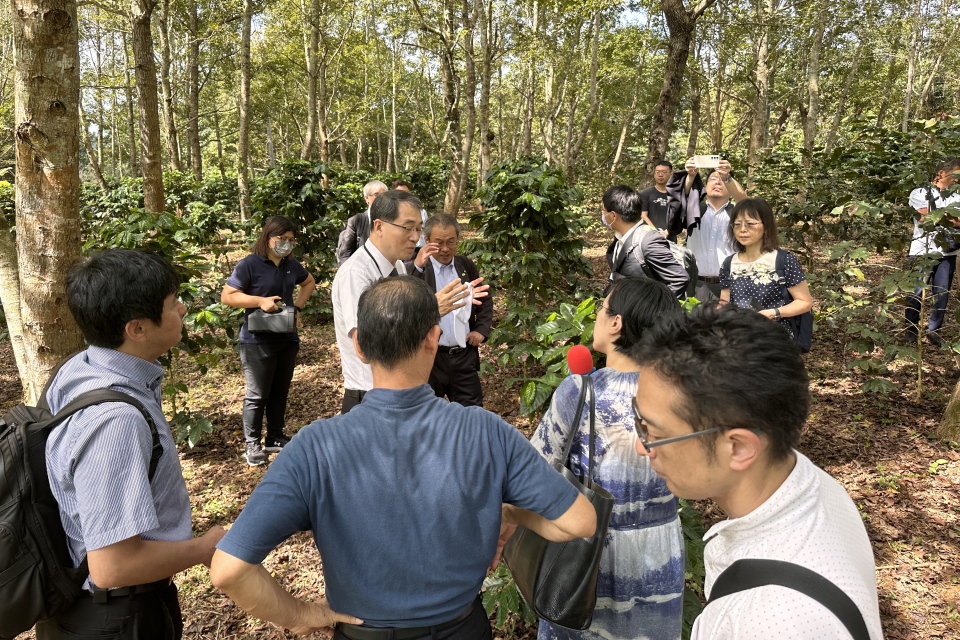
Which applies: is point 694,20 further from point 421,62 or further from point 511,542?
point 421,62

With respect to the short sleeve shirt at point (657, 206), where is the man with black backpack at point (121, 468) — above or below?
below

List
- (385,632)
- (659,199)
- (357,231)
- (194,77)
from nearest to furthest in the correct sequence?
(385,632) → (357,231) → (659,199) → (194,77)

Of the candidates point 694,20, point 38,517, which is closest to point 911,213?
point 694,20

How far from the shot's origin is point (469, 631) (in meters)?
1.51

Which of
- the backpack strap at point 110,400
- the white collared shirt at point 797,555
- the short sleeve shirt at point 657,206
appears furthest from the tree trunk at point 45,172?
the short sleeve shirt at point 657,206

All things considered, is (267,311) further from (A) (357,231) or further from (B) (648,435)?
(B) (648,435)

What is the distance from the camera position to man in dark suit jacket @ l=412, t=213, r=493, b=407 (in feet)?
13.0

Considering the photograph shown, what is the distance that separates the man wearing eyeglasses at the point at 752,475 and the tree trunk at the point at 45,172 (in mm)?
2699

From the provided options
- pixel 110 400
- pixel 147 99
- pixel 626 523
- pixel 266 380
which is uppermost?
pixel 147 99

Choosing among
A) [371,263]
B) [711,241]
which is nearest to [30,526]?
[371,263]

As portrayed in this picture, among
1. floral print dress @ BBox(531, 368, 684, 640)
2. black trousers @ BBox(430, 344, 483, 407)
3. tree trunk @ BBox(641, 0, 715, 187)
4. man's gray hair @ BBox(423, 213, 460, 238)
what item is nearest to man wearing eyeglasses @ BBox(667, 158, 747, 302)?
tree trunk @ BBox(641, 0, 715, 187)

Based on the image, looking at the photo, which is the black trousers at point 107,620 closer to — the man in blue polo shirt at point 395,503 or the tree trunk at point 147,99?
the man in blue polo shirt at point 395,503

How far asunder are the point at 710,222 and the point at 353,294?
3.70 metres

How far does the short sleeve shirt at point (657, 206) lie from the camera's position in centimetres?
648
